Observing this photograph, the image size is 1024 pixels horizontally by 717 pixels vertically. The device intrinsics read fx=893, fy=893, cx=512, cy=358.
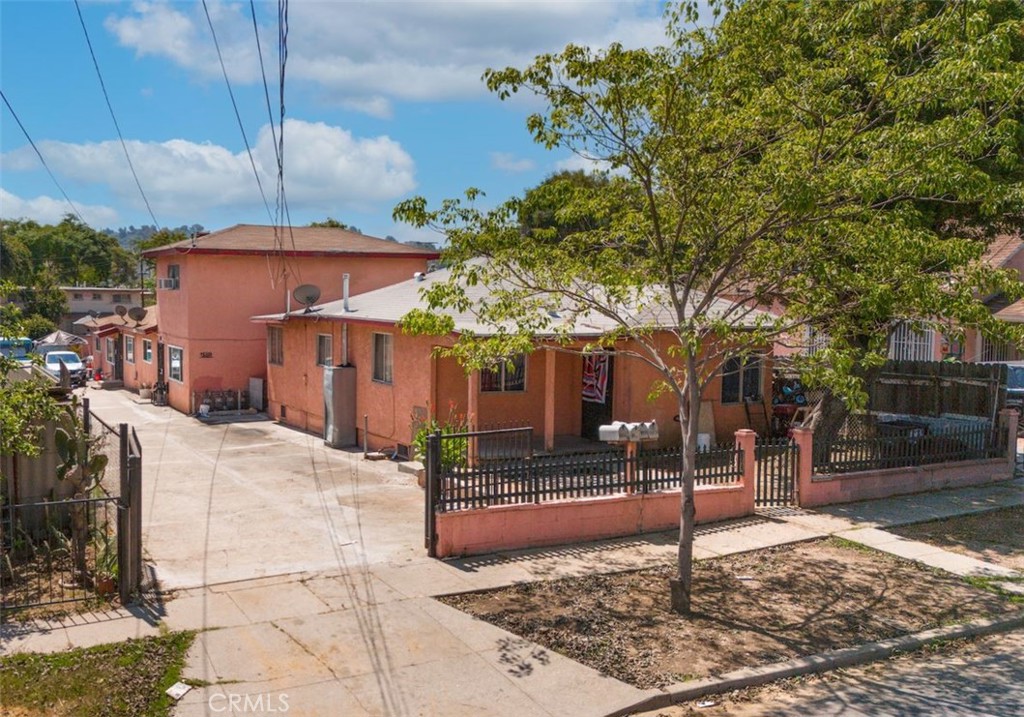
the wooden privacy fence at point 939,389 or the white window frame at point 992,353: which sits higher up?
the white window frame at point 992,353

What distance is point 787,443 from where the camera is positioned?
13828 mm

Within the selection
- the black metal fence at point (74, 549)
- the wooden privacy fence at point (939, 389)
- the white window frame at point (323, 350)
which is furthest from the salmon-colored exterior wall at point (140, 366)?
the wooden privacy fence at point (939, 389)

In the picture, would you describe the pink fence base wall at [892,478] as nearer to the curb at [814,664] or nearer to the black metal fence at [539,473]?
the black metal fence at [539,473]

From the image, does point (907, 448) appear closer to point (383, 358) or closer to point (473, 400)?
point (473, 400)

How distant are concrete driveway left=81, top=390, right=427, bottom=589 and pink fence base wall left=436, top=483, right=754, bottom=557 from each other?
2.19 ft

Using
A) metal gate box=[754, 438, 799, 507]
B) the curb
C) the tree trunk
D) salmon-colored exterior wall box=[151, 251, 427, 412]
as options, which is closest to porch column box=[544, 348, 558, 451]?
metal gate box=[754, 438, 799, 507]

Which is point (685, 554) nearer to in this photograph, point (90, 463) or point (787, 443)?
point (787, 443)

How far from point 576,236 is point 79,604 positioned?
671 cm

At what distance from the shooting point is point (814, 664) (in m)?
8.12

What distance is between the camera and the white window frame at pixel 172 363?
25797 millimetres

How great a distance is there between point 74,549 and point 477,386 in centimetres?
771

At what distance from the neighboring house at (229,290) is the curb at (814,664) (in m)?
20.1

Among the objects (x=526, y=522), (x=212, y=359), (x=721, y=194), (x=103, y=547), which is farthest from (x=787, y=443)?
(x=212, y=359)

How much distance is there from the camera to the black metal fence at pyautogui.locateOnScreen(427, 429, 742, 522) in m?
10.9
